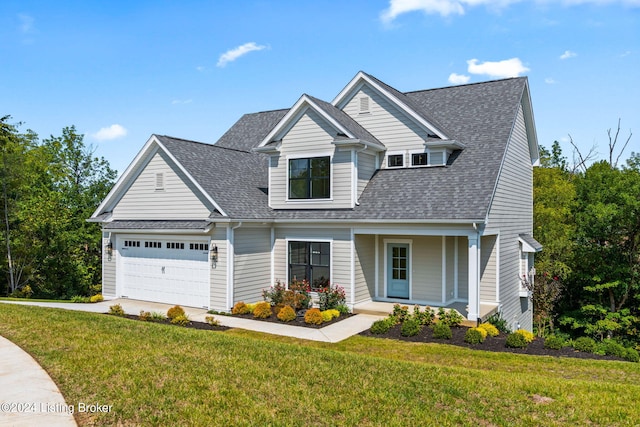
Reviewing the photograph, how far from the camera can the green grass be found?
21.1 ft

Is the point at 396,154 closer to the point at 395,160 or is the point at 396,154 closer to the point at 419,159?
the point at 395,160

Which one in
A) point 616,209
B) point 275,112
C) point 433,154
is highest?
point 275,112

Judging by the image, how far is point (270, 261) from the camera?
1758 cm

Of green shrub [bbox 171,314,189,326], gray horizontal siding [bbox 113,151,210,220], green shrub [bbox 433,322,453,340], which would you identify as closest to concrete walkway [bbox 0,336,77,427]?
green shrub [bbox 171,314,189,326]

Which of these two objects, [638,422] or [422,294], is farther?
[422,294]

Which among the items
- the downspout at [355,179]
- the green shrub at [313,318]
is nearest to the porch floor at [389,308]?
the green shrub at [313,318]

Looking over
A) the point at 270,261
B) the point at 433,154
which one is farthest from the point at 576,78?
the point at 270,261

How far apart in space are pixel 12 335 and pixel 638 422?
1207 centimetres

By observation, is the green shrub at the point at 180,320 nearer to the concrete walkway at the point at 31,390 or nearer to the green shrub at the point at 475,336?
the concrete walkway at the point at 31,390

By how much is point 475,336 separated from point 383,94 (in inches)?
390

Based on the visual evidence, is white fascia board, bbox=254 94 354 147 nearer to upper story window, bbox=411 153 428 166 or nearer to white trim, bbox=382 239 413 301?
upper story window, bbox=411 153 428 166

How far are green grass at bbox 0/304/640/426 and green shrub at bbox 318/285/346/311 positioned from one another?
5069 millimetres

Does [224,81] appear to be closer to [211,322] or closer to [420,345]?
[211,322]

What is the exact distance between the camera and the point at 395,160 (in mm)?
18031
